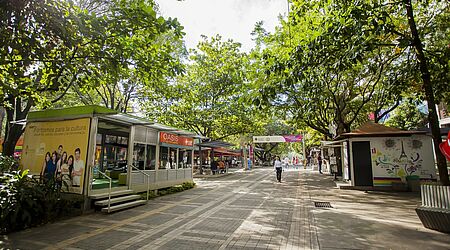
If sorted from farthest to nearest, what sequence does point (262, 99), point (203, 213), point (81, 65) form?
point (203, 213)
point (81, 65)
point (262, 99)

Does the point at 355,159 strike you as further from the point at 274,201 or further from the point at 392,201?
the point at 274,201

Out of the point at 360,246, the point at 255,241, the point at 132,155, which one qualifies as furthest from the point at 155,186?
the point at 360,246

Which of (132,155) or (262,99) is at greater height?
(262,99)

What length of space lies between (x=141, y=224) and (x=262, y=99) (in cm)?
435

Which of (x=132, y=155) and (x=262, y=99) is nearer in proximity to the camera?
(x=262, y=99)

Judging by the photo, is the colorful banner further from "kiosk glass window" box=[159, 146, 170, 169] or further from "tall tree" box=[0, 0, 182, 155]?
"kiosk glass window" box=[159, 146, 170, 169]

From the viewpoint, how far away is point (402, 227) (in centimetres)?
555

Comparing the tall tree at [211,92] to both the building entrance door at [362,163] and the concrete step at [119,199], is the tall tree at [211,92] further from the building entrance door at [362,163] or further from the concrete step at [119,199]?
the concrete step at [119,199]

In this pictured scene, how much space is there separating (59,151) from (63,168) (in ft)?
2.00

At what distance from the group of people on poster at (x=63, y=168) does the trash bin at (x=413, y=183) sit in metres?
13.3

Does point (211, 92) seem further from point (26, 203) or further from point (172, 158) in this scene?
point (26, 203)

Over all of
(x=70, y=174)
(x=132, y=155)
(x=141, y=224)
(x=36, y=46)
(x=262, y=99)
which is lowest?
(x=141, y=224)

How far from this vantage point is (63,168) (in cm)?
754

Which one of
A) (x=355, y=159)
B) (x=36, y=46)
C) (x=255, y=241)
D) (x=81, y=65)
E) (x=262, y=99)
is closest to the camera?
(x=255, y=241)
